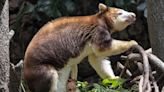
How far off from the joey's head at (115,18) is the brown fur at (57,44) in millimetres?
78

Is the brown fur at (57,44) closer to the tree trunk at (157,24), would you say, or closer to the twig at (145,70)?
the tree trunk at (157,24)

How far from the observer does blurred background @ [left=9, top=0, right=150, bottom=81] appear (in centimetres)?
530

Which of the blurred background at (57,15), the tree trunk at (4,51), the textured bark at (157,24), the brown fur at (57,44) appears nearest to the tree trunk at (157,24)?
the textured bark at (157,24)

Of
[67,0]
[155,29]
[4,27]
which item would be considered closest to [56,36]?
[155,29]

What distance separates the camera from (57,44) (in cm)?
317

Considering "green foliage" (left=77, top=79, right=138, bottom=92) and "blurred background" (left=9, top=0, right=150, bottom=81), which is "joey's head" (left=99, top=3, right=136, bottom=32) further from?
"blurred background" (left=9, top=0, right=150, bottom=81)

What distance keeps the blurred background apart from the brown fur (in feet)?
6.23

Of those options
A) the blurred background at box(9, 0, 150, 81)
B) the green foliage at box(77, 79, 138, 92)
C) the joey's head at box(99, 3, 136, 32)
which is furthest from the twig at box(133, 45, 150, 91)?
the blurred background at box(9, 0, 150, 81)

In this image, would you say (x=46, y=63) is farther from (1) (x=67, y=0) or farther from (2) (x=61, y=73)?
(1) (x=67, y=0)

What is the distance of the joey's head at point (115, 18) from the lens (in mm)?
3461

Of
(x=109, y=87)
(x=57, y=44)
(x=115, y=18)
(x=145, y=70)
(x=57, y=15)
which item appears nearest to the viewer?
(x=145, y=70)

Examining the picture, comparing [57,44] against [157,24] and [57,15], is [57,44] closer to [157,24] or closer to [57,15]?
[157,24]

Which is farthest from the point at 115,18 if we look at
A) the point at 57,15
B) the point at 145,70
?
the point at 57,15

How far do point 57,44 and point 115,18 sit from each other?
0.54 metres
